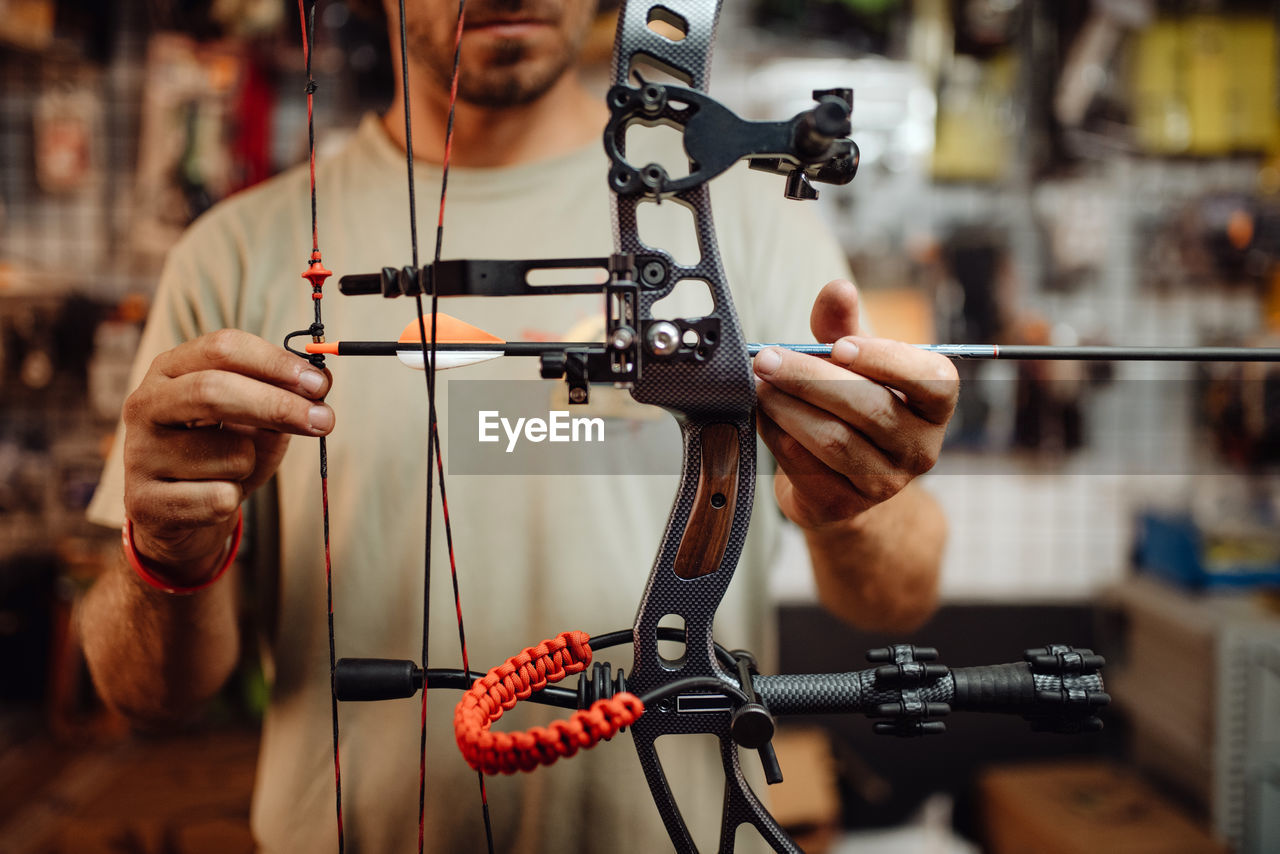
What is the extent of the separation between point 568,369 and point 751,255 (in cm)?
43

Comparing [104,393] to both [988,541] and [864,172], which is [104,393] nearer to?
[864,172]

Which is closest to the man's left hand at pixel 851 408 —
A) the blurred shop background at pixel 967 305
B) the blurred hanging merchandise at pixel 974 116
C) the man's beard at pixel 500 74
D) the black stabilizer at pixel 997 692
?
the black stabilizer at pixel 997 692

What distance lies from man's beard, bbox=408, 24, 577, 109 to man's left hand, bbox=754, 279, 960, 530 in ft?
1.36

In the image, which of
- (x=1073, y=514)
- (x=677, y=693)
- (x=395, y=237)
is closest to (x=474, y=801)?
(x=677, y=693)

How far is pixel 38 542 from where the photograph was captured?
1.87 m

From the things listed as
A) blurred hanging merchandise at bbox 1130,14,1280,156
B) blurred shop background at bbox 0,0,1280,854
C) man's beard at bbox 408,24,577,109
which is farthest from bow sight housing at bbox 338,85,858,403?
blurred hanging merchandise at bbox 1130,14,1280,156

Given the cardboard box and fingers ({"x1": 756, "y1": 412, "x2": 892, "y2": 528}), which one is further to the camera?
the cardboard box

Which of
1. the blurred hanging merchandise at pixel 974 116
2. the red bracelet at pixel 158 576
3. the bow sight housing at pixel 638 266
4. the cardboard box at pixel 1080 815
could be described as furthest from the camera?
the blurred hanging merchandise at pixel 974 116

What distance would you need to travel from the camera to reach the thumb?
21.7 inches

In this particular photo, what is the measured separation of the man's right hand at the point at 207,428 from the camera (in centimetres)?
51

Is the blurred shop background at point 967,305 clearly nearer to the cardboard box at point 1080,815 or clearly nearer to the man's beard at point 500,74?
the cardboard box at point 1080,815

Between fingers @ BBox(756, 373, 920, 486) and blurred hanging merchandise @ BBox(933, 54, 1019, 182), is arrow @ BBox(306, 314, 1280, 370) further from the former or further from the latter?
blurred hanging merchandise @ BBox(933, 54, 1019, 182)

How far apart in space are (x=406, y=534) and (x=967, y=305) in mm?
1685

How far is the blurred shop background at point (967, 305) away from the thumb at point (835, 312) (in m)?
1.27
